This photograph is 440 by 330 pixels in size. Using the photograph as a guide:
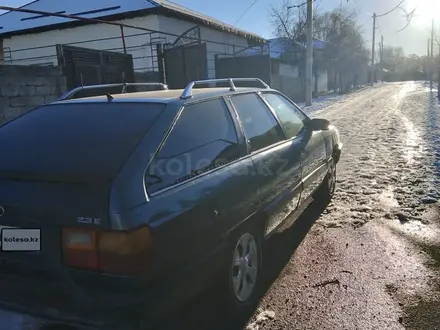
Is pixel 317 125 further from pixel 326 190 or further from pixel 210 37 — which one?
pixel 210 37

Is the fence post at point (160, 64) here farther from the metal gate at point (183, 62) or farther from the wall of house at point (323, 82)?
the wall of house at point (323, 82)

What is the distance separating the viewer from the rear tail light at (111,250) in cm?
197

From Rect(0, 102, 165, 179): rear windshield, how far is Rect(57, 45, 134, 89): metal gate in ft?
16.3

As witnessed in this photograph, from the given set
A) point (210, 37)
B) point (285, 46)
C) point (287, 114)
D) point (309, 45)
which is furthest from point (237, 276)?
point (285, 46)

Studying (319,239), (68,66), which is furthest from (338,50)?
(319,239)

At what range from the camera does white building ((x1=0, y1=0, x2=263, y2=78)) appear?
16.7m

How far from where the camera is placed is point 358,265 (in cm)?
358

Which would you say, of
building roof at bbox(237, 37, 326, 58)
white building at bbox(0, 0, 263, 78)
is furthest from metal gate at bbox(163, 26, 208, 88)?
building roof at bbox(237, 37, 326, 58)

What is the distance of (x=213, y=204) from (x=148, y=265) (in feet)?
2.08

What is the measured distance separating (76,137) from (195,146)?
2.50ft

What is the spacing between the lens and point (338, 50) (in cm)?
4050

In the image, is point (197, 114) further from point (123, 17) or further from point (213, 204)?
point (123, 17)

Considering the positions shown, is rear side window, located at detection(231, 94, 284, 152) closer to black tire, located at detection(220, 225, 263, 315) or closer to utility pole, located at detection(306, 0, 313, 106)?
black tire, located at detection(220, 225, 263, 315)

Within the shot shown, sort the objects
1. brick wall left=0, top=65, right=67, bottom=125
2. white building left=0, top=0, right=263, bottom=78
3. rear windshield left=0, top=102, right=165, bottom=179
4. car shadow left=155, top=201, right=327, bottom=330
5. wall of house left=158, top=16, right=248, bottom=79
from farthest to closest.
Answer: wall of house left=158, top=16, right=248, bottom=79 < white building left=0, top=0, right=263, bottom=78 < brick wall left=0, top=65, right=67, bottom=125 < car shadow left=155, top=201, right=327, bottom=330 < rear windshield left=0, top=102, right=165, bottom=179
